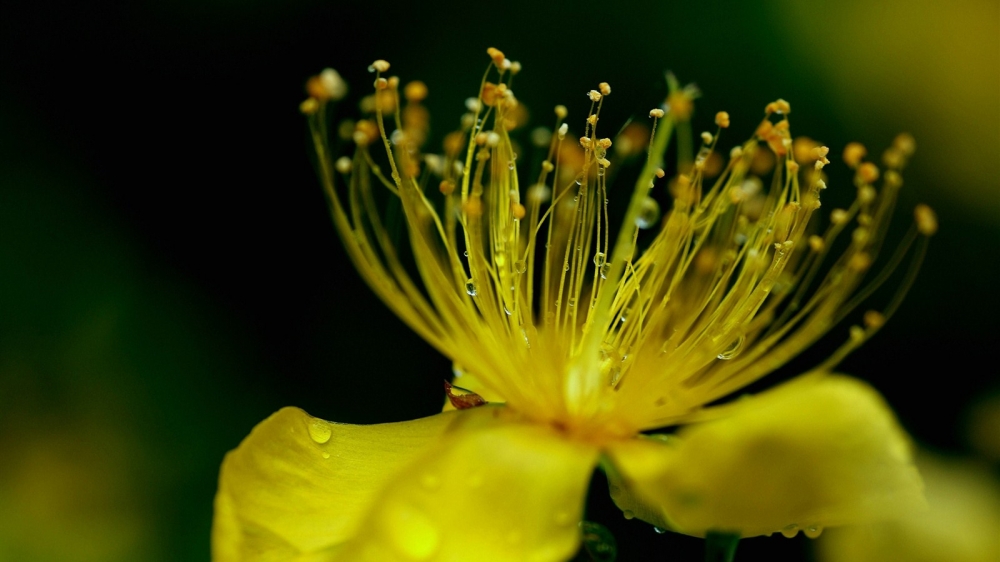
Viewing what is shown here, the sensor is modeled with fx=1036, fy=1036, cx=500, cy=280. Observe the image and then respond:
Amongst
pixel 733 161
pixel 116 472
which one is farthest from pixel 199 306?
pixel 733 161

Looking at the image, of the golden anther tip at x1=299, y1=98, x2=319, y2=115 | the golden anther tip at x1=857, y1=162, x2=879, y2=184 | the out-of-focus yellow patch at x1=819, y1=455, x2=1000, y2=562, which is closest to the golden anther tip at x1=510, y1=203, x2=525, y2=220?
the golden anther tip at x1=299, y1=98, x2=319, y2=115

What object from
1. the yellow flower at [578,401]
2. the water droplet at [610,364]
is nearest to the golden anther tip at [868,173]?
the yellow flower at [578,401]

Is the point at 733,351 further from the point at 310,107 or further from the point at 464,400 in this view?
the point at 310,107

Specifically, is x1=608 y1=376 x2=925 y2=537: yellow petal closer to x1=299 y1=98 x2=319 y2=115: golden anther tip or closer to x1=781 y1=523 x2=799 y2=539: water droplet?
x1=781 y1=523 x2=799 y2=539: water droplet

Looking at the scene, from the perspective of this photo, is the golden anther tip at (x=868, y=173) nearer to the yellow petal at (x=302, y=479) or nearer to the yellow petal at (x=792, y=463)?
the yellow petal at (x=792, y=463)

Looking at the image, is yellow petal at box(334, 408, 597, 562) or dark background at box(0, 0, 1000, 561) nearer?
yellow petal at box(334, 408, 597, 562)

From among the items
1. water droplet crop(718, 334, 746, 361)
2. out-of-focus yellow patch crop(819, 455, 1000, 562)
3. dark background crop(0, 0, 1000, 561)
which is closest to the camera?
out-of-focus yellow patch crop(819, 455, 1000, 562)

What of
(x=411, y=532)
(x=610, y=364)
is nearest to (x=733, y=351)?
(x=610, y=364)

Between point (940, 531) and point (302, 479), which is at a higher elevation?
point (302, 479)
